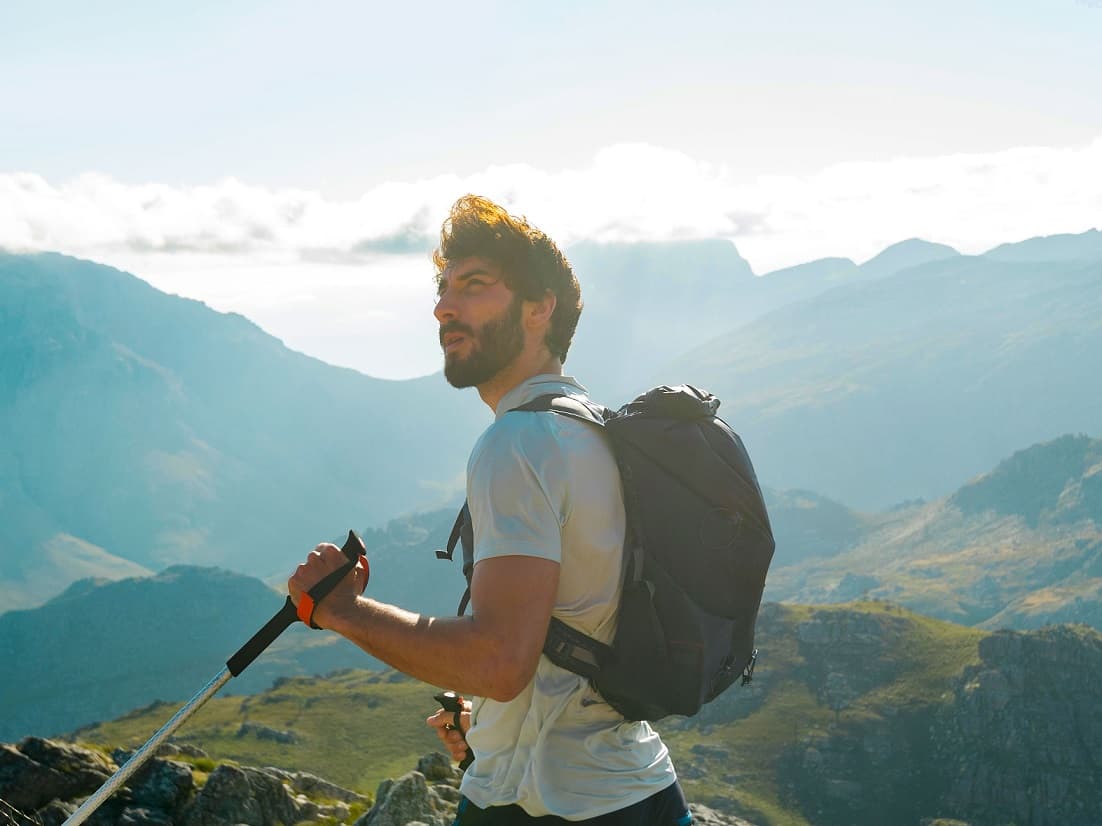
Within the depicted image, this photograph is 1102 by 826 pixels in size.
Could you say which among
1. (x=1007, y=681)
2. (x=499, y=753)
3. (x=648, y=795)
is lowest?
(x=1007, y=681)

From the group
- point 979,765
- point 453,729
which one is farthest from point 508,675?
point 979,765

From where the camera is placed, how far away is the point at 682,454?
17.3 feet

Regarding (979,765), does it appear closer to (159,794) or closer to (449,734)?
(159,794)

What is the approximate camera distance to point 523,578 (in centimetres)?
473

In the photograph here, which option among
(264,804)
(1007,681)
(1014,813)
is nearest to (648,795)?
(264,804)

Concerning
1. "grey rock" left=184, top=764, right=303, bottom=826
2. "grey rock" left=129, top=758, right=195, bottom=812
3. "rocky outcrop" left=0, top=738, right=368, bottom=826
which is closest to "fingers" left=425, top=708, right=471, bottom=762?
"rocky outcrop" left=0, top=738, right=368, bottom=826

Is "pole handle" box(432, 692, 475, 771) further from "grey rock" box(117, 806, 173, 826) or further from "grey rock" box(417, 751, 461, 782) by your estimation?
"grey rock" box(417, 751, 461, 782)

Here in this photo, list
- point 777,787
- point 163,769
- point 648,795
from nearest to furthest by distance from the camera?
1. point 648,795
2. point 163,769
3. point 777,787

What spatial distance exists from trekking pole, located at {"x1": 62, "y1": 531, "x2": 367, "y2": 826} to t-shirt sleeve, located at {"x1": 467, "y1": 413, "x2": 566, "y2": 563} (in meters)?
0.77

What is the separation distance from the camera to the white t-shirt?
4.80m

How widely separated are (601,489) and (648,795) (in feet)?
6.02

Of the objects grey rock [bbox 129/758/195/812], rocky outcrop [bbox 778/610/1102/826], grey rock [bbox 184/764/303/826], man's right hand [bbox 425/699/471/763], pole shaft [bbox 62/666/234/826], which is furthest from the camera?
rocky outcrop [bbox 778/610/1102/826]

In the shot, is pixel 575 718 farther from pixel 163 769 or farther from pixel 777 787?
pixel 777 787

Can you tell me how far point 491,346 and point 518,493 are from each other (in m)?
1.39
